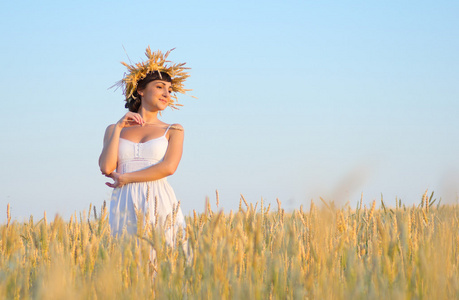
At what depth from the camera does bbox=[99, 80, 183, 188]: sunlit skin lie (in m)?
4.18

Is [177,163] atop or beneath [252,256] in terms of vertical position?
atop

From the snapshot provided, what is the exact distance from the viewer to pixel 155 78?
4.81 meters

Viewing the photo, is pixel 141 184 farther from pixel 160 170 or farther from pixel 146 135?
pixel 146 135

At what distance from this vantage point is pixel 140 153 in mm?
4309

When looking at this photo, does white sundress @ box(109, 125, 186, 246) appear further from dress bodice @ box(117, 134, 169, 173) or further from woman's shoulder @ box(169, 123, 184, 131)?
woman's shoulder @ box(169, 123, 184, 131)

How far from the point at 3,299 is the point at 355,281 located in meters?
1.34

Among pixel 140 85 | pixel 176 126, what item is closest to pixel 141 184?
pixel 176 126

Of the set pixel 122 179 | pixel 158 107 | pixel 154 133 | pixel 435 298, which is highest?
pixel 158 107

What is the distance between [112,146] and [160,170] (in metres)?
0.48

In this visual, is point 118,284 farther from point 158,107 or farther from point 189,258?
point 158,107

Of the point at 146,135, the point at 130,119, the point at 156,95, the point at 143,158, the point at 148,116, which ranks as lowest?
the point at 143,158

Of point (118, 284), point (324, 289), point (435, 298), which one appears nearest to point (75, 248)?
point (118, 284)

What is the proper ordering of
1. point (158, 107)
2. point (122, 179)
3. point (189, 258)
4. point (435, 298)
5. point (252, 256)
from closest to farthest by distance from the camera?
point (435, 298) < point (252, 256) < point (189, 258) < point (122, 179) < point (158, 107)

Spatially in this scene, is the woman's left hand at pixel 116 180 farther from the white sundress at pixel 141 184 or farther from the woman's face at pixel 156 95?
the woman's face at pixel 156 95
